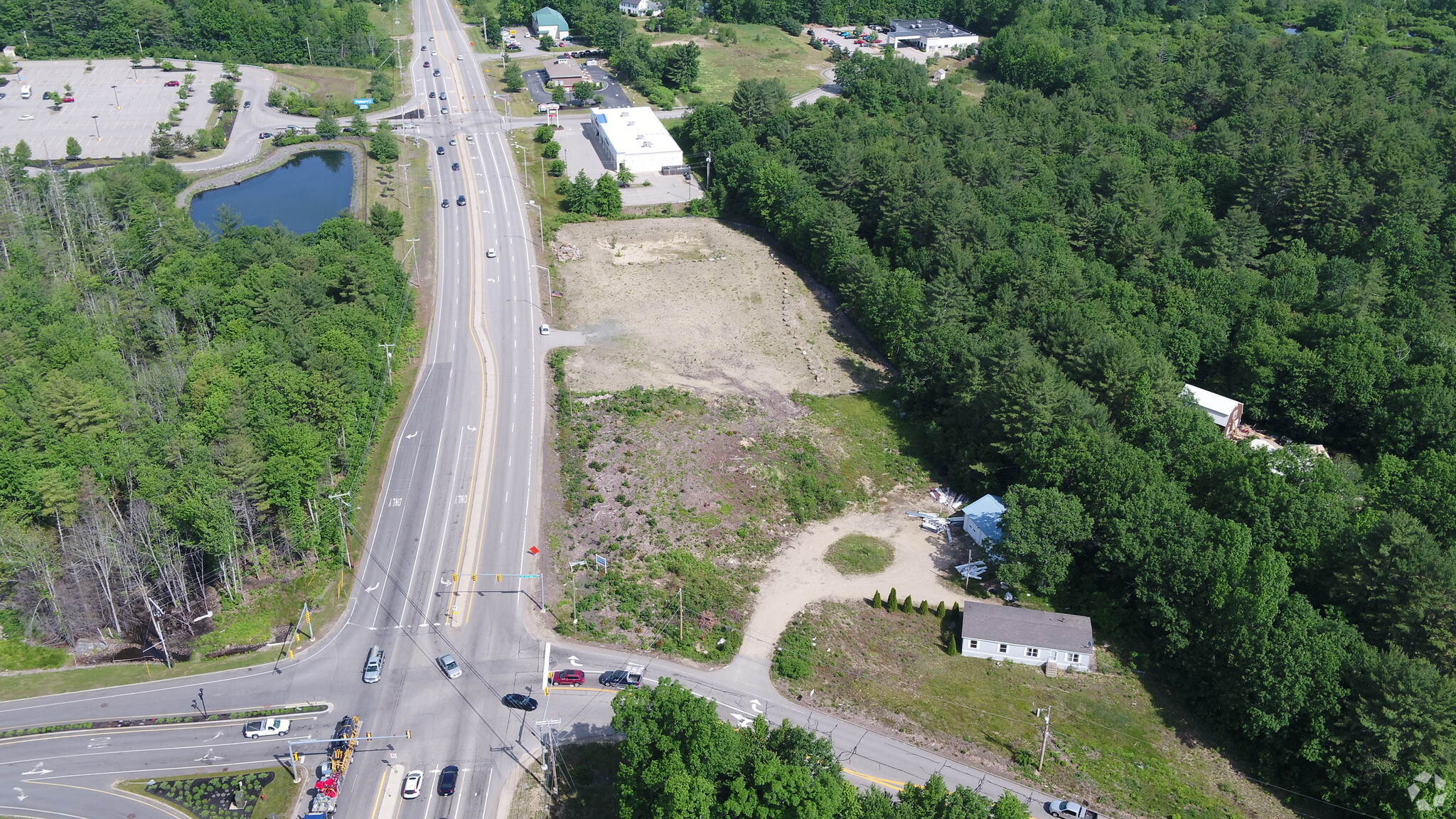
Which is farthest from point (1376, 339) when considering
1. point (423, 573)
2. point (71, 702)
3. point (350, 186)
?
point (350, 186)

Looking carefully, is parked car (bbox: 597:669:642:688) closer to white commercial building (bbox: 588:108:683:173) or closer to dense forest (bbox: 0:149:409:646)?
dense forest (bbox: 0:149:409:646)

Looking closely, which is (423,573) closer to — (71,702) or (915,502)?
(71,702)

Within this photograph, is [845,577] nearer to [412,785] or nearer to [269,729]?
[412,785]

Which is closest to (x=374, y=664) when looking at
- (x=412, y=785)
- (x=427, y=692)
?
(x=427, y=692)

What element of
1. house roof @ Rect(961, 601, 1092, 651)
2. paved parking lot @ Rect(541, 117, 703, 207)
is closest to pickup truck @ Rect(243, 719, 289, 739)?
house roof @ Rect(961, 601, 1092, 651)

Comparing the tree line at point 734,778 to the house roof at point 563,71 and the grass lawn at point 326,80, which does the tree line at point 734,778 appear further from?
the house roof at point 563,71
